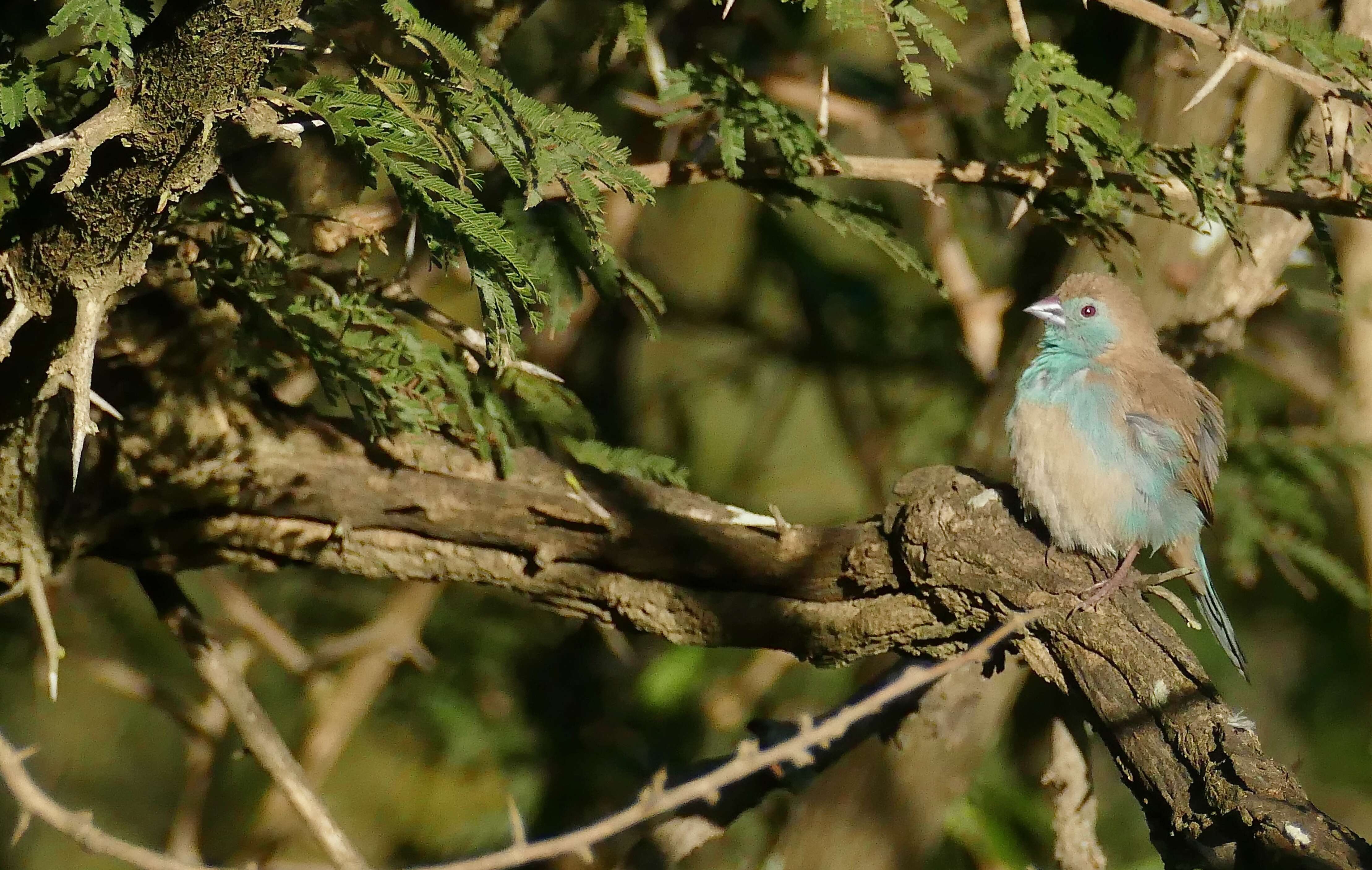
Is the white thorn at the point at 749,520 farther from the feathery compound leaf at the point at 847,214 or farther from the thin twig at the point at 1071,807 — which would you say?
the thin twig at the point at 1071,807

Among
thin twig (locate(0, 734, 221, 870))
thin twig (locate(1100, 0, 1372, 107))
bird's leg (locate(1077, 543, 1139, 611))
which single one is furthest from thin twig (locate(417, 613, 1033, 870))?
thin twig (locate(1100, 0, 1372, 107))

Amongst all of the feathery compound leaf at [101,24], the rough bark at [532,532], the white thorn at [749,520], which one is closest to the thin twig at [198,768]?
the rough bark at [532,532]

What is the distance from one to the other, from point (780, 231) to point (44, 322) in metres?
4.36

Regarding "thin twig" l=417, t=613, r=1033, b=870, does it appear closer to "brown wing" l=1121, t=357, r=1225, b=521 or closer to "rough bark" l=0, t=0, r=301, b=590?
"rough bark" l=0, t=0, r=301, b=590

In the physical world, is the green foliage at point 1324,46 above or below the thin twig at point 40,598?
above

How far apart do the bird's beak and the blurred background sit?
0.28 m

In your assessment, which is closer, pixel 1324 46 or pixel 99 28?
pixel 99 28

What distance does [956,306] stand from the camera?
5.28 metres

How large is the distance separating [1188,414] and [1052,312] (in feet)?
1.81

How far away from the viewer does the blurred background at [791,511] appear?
4.40 meters

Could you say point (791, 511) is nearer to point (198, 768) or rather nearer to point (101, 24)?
point (198, 768)

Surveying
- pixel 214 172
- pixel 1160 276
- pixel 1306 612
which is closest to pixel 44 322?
pixel 214 172

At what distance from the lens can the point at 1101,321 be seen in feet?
12.4

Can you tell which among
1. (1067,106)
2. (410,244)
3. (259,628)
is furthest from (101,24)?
(259,628)
